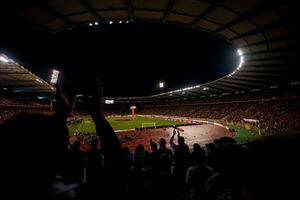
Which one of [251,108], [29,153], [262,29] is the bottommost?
[29,153]

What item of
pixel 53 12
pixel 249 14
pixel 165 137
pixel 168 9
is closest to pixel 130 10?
pixel 168 9

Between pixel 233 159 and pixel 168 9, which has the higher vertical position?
pixel 168 9

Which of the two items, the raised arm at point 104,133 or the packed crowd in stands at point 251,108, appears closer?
the raised arm at point 104,133

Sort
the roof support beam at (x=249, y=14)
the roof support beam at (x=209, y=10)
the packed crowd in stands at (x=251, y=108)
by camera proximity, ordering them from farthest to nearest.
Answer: the packed crowd in stands at (x=251, y=108) < the roof support beam at (x=209, y=10) < the roof support beam at (x=249, y=14)

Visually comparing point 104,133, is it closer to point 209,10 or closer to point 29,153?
point 29,153

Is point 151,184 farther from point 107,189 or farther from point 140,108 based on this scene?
point 140,108

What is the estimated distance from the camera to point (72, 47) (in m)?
2.12

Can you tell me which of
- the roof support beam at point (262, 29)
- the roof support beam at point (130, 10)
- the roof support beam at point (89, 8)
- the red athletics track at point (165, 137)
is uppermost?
the roof support beam at point (130, 10)

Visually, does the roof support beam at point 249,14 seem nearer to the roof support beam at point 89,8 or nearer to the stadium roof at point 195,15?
the stadium roof at point 195,15

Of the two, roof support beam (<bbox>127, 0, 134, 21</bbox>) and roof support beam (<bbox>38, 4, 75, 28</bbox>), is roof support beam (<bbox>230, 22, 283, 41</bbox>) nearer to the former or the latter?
roof support beam (<bbox>127, 0, 134, 21</bbox>)

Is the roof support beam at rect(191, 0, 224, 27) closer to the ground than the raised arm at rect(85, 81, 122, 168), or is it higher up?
higher up

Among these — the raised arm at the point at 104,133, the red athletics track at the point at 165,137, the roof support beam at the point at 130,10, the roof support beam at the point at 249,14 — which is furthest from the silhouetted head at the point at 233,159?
the red athletics track at the point at 165,137

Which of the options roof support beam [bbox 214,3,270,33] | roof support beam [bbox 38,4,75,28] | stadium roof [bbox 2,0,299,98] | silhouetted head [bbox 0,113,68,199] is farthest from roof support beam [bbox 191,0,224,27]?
silhouetted head [bbox 0,113,68,199]

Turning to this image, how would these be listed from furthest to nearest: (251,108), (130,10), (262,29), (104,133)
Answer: (251,108)
(262,29)
(130,10)
(104,133)
